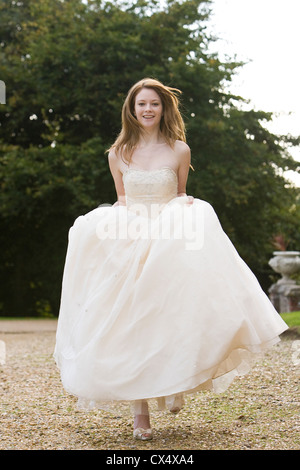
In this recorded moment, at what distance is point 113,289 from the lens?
343cm

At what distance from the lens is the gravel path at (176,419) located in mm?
3535

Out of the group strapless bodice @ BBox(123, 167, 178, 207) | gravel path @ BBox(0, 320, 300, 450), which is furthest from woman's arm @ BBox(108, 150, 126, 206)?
gravel path @ BBox(0, 320, 300, 450)

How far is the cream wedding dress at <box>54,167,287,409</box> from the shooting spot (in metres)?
3.19

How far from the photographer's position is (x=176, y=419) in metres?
4.23

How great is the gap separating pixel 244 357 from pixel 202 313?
53 centimetres

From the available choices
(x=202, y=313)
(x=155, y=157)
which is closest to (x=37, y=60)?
(x=155, y=157)

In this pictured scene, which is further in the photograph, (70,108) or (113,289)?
(70,108)

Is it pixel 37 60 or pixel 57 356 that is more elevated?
pixel 37 60
